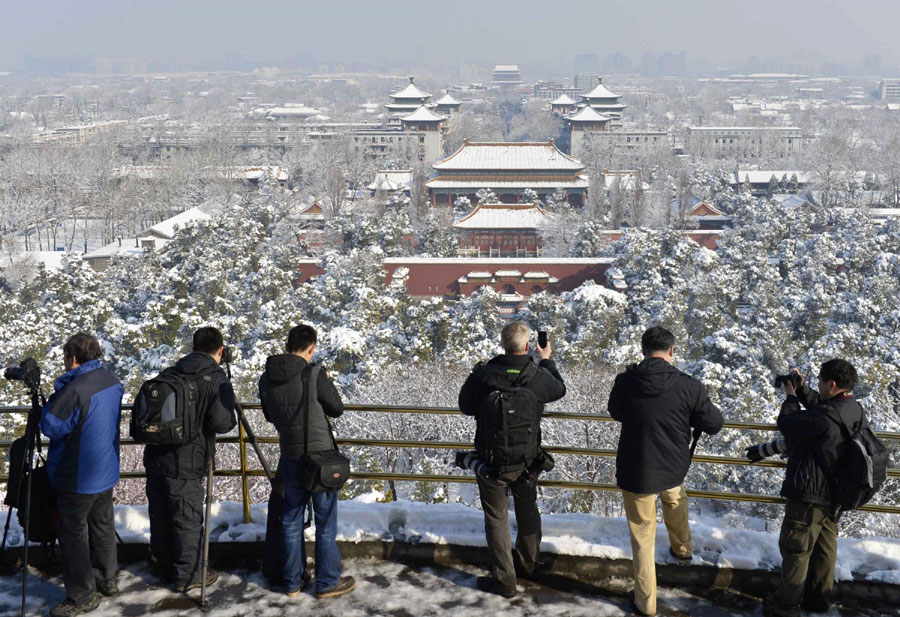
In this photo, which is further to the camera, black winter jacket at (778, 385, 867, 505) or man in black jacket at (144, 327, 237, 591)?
man in black jacket at (144, 327, 237, 591)

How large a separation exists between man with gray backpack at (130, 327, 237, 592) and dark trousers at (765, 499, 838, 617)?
2.16 meters

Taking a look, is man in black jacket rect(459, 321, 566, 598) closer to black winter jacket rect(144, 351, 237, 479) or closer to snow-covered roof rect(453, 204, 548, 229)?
black winter jacket rect(144, 351, 237, 479)

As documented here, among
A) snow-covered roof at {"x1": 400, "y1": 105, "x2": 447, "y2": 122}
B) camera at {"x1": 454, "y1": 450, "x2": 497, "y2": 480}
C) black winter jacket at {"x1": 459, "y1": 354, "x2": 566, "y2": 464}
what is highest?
black winter jacket at {"x1": 459, "y1": 354, "x2": 566, "y2": 464}

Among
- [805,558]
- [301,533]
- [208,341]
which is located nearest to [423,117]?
[208,341]

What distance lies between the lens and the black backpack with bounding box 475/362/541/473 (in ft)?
11.1

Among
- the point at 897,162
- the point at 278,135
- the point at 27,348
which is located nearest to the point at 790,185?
the point at 897,162

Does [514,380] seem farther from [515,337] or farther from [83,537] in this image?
[83,537]

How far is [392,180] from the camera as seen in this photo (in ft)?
141

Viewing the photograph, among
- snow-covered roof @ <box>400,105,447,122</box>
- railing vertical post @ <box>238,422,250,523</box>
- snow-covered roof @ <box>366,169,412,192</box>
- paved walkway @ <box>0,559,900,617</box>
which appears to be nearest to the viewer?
paved walkway @ <box>0,559,900,617</box>

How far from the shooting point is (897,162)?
48.1 m

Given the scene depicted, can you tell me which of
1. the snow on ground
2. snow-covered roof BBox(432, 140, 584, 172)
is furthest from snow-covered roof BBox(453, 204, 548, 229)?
the snow on ground

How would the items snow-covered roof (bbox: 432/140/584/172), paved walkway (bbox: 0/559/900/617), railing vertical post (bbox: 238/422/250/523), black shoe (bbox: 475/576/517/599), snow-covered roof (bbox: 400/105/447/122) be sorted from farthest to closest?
snow-covered roof (bbox: 400/105/447/122) → snow-covered roof (bbox: 432/140/584/172) → railing vertical post (bbox: 238/422/250/523) → black shoe (bbox: 475/576/517/599) → paved walkway (bbox: 0/559/900/617)

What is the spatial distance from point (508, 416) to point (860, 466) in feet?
4.07

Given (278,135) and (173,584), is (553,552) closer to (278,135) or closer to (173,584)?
(173,584)
